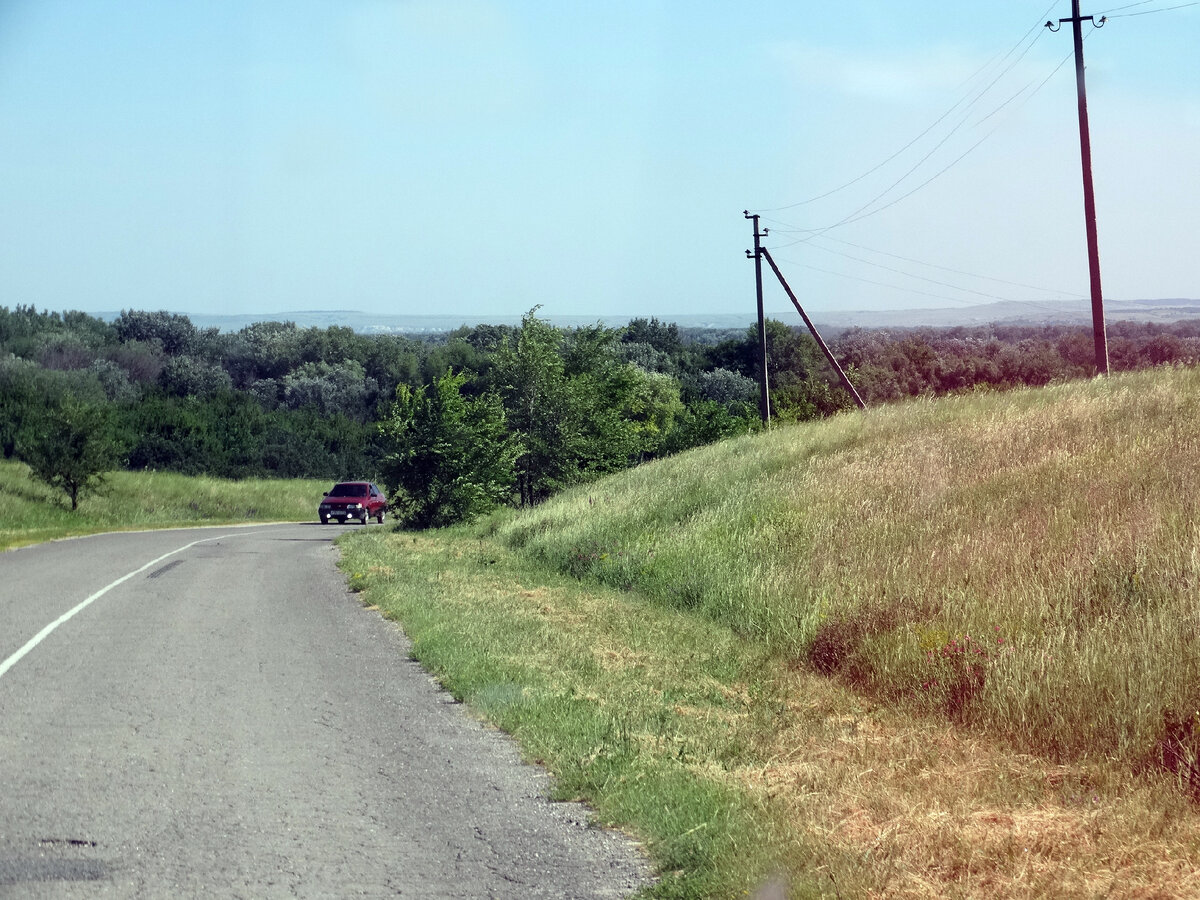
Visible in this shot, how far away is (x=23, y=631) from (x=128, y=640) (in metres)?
1.53

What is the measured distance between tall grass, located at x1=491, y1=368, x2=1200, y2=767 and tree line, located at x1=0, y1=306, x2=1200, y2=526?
432 inches

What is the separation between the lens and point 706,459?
27.3 meters

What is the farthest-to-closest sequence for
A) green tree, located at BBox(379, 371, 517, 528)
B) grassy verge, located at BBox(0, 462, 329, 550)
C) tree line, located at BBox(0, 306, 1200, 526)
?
grassy verge, located at BBox(0, 462, 329, 550) → tree line, located at BBox(0, 306, 1200, 526) → green tree, located at BBox(379, 371, 517, 528)

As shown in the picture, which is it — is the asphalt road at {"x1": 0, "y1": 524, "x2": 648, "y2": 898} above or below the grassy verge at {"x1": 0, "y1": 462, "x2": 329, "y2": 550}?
above

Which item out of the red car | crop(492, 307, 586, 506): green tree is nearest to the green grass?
the red car

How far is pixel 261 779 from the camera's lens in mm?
6953

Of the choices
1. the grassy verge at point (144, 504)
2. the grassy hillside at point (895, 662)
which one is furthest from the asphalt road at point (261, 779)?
the grassy verge at point (144, 504)

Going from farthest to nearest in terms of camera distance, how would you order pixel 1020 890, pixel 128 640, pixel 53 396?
pixel 53 396
pixel 128 640
pixel 1020 890

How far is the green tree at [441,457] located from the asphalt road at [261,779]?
19319 millimetres

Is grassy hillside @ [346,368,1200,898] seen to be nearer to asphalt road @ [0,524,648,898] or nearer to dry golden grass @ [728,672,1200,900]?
dry golden grass @ [728,672,1200,900]

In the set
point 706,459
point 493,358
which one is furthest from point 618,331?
point 706,459

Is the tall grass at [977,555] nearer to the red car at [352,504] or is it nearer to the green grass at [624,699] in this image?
the green grass at [624,699]

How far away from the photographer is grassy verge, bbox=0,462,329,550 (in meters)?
39.5

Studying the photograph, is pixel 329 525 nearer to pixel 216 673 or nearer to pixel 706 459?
pixel 706 459
